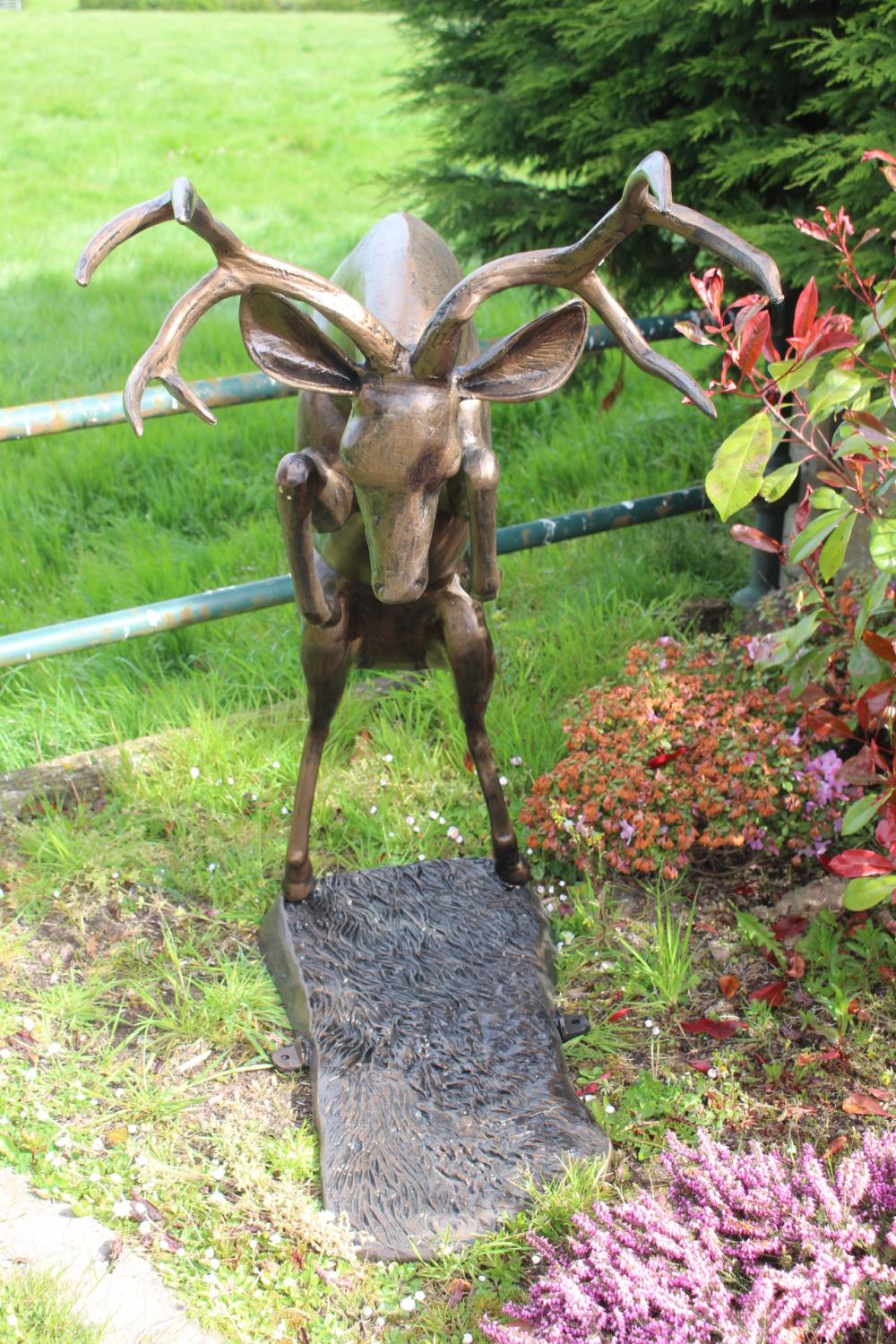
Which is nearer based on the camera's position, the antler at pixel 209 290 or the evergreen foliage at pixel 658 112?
the antler at pixel 209 290

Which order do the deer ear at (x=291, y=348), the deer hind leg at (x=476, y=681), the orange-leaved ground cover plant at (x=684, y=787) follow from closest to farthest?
the deer ear at (x=291, y=348) → the deer hind leg at (x=476, y=681) → the orange-leaved ground cover plant at (x=684, y=787)

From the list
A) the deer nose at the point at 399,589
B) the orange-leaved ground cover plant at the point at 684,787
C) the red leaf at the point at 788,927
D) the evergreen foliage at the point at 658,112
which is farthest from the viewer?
the evergreen foliage at the point at 658,112

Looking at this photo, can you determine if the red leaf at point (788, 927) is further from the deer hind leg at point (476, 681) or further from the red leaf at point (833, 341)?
the red leaf at point (833, 341)

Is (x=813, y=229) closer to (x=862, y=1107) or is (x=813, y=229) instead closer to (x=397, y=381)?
(x=397, y=381)

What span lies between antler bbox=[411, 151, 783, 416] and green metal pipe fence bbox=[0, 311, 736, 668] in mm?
1030

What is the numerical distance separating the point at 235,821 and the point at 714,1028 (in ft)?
4.46

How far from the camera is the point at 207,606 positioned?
327 centimetres

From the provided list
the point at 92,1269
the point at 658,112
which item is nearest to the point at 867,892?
the point at 92,1269

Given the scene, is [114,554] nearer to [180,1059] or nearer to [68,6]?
[180,1059]

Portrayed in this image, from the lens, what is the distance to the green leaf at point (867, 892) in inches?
89.0

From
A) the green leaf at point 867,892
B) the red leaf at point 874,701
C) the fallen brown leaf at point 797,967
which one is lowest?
the fallen brown leaf at point 797,967

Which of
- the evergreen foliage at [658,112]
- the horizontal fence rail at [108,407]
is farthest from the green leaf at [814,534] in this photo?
the evergreen foliage at [658,112]

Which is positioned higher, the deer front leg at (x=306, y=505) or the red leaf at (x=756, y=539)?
the deer front leg at (x=306, y=505)

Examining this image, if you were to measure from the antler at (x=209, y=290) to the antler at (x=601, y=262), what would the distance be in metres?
0.11
